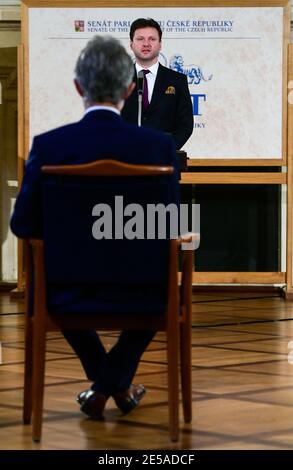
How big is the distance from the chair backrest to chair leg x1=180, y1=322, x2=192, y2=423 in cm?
32

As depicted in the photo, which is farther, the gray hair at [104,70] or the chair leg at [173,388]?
the gray hair at [104,70]

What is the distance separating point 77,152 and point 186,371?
76 cm

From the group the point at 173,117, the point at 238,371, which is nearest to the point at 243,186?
the point at 173,117

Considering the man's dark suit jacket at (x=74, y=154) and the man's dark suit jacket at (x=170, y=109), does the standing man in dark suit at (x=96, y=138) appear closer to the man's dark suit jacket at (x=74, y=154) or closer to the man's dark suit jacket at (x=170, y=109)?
the man's dark suit jacket at (x=74, y=154)

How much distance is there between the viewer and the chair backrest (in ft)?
9.07

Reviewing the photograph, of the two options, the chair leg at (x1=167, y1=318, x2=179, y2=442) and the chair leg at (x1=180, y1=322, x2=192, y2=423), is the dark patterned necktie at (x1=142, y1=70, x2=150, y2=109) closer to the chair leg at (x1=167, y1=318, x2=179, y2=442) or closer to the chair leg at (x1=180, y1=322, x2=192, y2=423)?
the chair leg at (x1=180, y1=322, x2=192, y2=423)

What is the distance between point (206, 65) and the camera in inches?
320

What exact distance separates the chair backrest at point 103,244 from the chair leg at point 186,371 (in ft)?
1.03

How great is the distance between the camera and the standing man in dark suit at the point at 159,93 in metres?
4.93

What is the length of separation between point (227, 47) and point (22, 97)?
1.68m

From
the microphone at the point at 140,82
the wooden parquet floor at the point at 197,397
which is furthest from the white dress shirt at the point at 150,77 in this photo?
the wooden parquet floor at the point at 197,397

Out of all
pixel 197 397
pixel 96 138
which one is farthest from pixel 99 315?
pixel 197 397

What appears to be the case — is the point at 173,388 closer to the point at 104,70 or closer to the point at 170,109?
the point at 104,70
